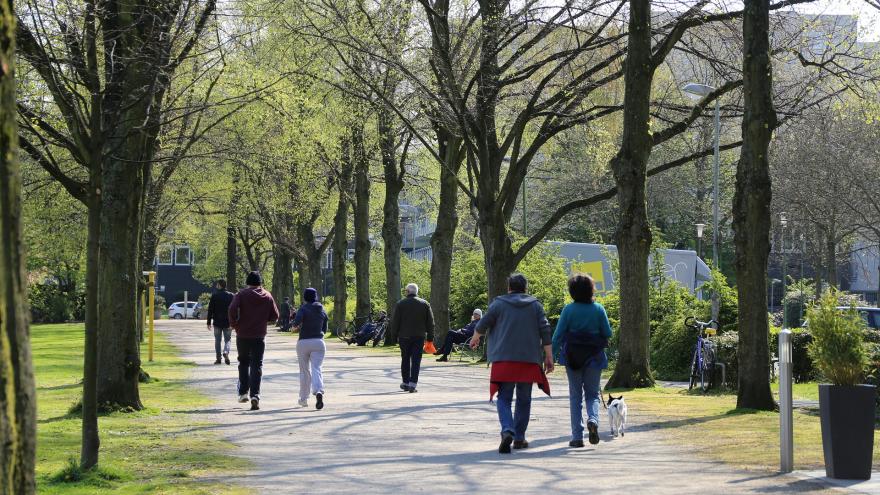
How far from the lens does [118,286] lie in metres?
16.2

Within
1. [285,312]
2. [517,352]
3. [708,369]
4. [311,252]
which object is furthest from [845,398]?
[285,312]

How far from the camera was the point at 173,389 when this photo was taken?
2122 centimetres

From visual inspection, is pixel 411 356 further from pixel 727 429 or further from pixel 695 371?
pixel 727 429

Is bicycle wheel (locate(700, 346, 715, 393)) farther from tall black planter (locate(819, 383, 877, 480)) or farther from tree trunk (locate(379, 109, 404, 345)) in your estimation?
tree trunk (locate(379, 109, 404, 345))

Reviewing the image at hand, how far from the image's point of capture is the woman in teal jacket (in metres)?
12.8

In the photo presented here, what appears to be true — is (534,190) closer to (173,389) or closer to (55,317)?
(55,317)

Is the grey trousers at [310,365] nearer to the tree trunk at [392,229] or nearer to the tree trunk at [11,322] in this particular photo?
the tree trunk at [11,322]

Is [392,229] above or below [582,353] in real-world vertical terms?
above

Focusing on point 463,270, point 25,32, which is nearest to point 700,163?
point 463,270

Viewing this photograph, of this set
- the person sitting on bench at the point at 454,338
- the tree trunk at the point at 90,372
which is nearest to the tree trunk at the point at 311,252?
the person sitting on bench at the point at 454,338

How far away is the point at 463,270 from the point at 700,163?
85.7 ft

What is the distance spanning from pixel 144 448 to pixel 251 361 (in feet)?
17.3

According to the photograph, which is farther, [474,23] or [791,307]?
[791,307]

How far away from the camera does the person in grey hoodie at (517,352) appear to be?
41.0 feet
